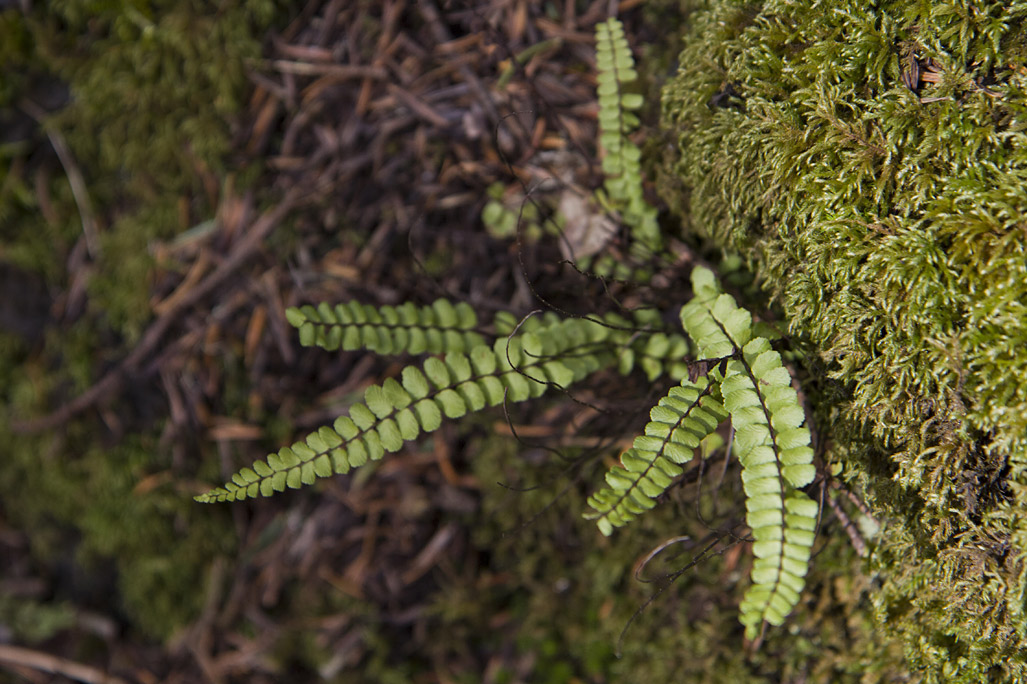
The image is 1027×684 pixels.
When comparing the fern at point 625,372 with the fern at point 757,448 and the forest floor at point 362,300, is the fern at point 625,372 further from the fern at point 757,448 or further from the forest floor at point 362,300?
the forest floor at point 362,300

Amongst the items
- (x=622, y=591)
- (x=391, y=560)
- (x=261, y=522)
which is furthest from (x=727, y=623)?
(x=261, y=522)

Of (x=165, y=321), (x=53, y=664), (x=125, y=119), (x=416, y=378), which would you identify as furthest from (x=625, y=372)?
(x=53, y=664)

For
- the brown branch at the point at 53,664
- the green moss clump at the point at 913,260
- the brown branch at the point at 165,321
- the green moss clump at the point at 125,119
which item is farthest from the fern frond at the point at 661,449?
the brown branch at the point at 53,664

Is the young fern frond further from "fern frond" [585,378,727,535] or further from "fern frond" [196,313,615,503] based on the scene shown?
"fern frond" [585,378,727,535]

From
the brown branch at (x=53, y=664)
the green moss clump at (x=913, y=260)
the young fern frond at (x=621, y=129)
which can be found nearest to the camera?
the green moss clump at (x=913, y=260)

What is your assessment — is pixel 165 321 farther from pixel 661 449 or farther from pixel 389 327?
pixel 661 449

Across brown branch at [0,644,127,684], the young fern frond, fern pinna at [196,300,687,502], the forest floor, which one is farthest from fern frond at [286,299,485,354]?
brown branch at [0,644,127,684]

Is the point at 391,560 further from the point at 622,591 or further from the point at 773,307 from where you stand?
the point at 773,307
